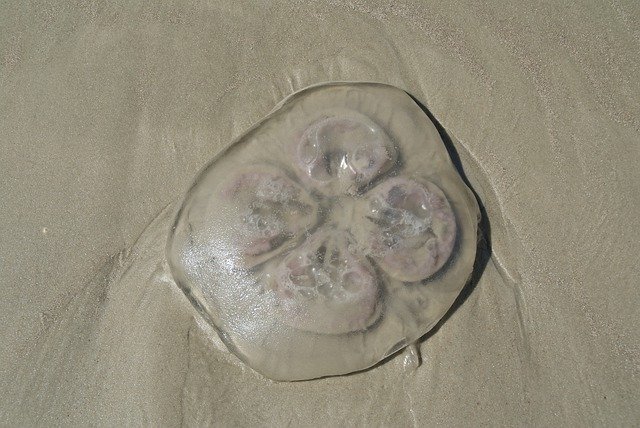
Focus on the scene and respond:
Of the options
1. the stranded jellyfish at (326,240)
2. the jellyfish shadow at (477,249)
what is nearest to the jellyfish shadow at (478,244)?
the jellyfish shadow at (477,249)

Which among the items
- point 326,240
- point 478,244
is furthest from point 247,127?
point 478,244

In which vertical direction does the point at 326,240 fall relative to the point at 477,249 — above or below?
above

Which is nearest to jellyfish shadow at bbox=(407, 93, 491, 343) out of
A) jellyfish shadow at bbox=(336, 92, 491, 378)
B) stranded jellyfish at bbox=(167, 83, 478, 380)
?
jellyfish shadow at bbox=(336, 92, 491, 378)

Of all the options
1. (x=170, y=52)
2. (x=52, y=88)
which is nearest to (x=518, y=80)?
(x=170, y=52)

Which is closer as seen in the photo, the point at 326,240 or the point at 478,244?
the point at 326,240

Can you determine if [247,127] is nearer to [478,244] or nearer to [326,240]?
[326,240]

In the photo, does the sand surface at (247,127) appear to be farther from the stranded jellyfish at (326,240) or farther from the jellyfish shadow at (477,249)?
the stranded jellyfish at (326,240)

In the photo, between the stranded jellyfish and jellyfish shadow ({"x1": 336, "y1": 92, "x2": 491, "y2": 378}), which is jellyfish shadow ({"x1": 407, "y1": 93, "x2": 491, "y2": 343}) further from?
the stranded jellyfish

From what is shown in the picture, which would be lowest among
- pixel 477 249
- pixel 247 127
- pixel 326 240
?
pixel 477 249
